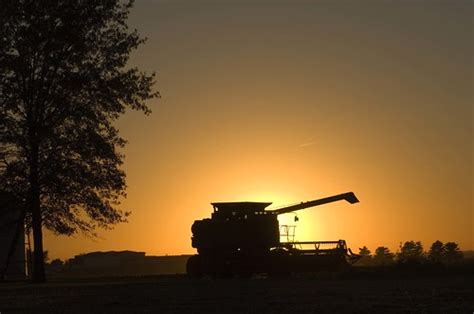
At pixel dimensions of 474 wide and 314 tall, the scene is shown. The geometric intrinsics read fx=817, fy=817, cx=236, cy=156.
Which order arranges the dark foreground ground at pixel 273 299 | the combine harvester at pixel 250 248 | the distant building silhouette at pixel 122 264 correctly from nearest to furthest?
the dark foreground ground at pixel 273 299, the combine harvester at pixel 250 248, the distant building silhouette at pixel 122 264

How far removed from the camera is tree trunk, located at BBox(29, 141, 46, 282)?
47344mm

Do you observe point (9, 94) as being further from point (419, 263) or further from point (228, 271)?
point (419, 263)

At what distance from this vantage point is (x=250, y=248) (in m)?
44.7

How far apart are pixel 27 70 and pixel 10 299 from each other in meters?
20.7

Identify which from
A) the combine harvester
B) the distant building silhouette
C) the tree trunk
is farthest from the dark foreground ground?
the distant building silhouette

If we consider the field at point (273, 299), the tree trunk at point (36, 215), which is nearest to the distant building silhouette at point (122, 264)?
the tree trunk at point (36, 215)

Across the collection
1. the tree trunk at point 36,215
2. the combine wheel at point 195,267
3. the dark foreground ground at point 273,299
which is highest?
the tree trunk at point 36,215

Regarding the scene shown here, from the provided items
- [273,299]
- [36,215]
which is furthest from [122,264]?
[273,299]

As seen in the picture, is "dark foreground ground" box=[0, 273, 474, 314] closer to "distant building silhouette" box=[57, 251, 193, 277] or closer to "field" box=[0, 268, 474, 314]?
"field" box=[0, 268, 474, 314]

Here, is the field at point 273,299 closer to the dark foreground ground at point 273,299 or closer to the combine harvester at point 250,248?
the dark foreground ground at point 273,299

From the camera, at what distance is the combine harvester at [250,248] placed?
44.2m

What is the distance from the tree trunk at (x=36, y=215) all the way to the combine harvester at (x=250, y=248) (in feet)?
29.5

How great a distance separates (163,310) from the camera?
2283 cm

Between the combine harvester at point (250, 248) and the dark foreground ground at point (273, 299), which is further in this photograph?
the combine harvester at point (250, 248)
